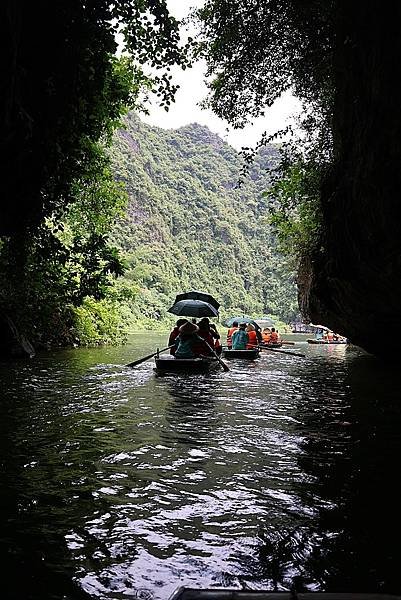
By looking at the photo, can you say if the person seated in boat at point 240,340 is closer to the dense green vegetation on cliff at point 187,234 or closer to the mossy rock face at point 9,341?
the mossy rock face at point 9,341

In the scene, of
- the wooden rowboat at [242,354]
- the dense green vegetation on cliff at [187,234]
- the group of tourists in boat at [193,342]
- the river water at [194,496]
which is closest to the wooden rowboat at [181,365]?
the group of tourists in boat at [193,342]

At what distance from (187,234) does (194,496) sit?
7923cm

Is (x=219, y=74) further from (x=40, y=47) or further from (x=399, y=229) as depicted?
(x=399, y=229)

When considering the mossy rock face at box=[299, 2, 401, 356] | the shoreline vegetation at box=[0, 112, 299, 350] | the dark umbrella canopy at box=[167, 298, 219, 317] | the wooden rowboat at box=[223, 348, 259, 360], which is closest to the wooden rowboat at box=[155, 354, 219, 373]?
the dark umbrella canopy at box=[167, 298, 219, 317]

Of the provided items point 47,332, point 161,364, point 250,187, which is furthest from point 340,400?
point 250,187

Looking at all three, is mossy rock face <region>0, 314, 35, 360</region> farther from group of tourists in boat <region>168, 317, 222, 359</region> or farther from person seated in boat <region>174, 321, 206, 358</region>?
person seated in boat <region>174, 321, 206, 358</region>

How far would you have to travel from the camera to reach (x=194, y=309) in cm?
1401

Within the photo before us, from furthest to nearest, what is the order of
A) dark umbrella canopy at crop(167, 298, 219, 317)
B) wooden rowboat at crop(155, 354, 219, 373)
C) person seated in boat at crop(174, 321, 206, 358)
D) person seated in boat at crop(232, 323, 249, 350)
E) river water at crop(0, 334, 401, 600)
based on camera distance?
person seated in boat at crop(232, 323, 249, 350) → dark umbrella canopy at crop(167, 298, 219, 317) → person seated in boat at crop(174, 321, 206, 358) → wooden rowboat at crop(155, 354, 219, 373) → river water at crop(0, 334, 401, 600)

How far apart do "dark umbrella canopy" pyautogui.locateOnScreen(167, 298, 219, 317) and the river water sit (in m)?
5.88

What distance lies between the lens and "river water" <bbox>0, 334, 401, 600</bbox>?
2635 millimetres

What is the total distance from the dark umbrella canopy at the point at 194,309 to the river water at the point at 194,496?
19.3 feet

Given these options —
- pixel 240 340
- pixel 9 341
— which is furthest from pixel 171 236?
pixel 9 341

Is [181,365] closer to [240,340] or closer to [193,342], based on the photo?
[193,342]

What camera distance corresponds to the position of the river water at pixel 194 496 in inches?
104
